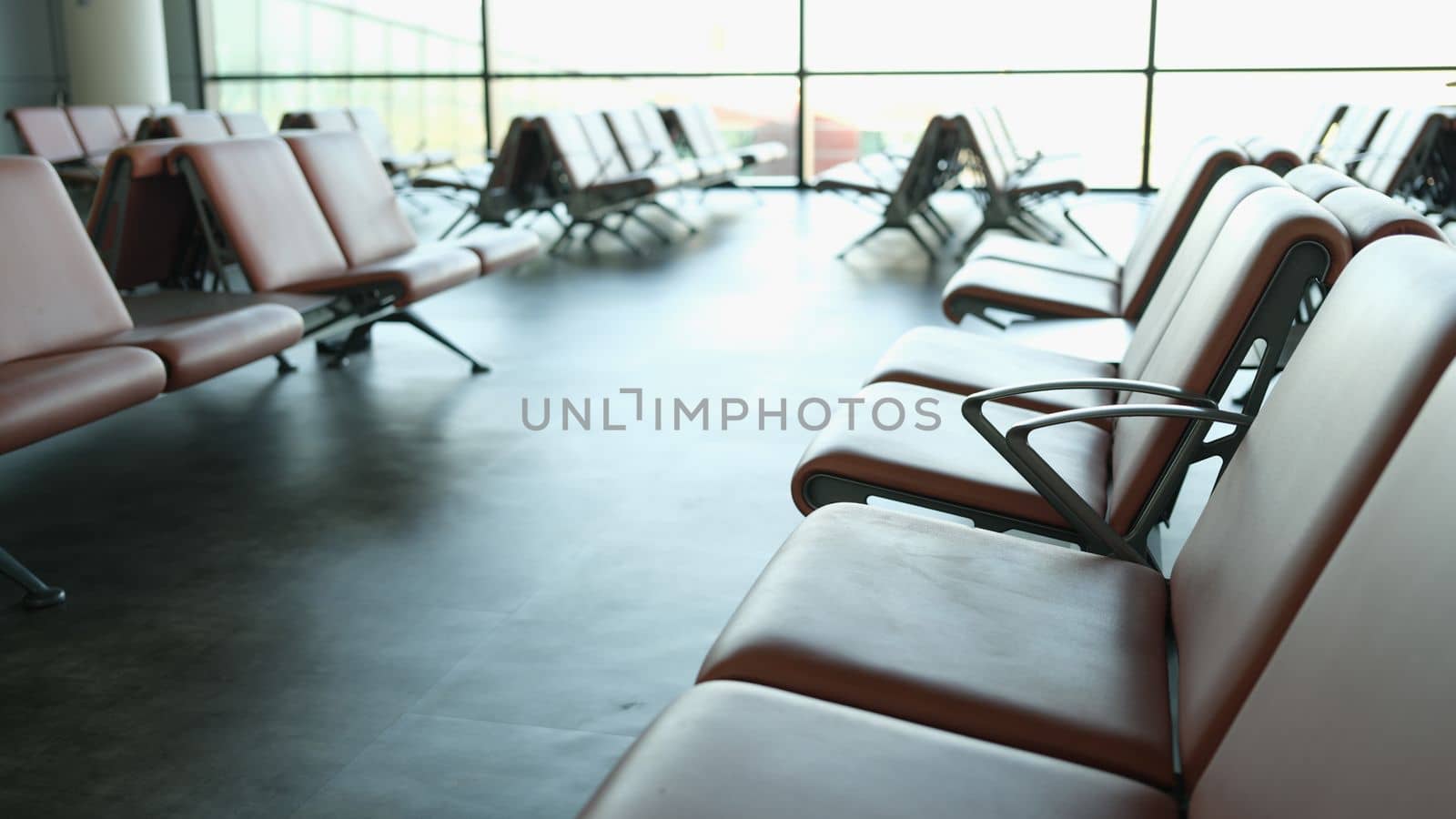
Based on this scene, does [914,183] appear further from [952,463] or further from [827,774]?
[827,774]

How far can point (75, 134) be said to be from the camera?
912 cm

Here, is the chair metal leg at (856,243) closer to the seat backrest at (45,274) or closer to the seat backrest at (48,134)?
the seat backrest at (45,274)

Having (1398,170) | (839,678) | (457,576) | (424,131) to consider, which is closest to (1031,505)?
(839,678)

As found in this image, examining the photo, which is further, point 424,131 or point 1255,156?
Answer: point 424,131

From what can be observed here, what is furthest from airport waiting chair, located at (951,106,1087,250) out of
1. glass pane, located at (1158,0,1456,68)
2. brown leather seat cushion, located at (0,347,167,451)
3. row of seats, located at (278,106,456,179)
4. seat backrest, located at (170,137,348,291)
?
brown leather seat cushion, located at (0,347,167,451)

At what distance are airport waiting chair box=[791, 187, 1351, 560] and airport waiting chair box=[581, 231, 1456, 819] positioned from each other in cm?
23

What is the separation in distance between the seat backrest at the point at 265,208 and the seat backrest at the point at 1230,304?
2690mm

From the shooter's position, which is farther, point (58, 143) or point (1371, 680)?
point (58, 143)

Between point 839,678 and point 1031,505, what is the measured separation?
0.73 meters

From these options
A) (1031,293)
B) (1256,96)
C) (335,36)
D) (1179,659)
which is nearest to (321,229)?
(1031,293)

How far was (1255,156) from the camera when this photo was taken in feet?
12.1

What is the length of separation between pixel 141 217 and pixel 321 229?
0.54 m

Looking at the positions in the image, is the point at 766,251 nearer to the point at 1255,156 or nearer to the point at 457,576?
the point at 1255,156

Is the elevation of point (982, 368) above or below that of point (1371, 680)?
below
